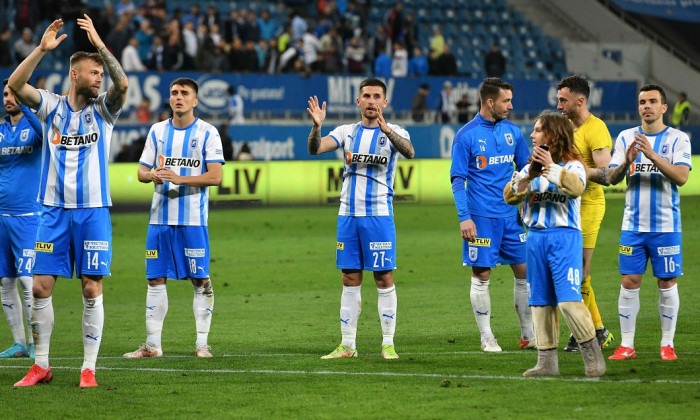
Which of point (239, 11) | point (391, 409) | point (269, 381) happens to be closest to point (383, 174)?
point (269, 381)

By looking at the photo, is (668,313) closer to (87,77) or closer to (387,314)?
(387,314)

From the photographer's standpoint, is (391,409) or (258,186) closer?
(391,409)

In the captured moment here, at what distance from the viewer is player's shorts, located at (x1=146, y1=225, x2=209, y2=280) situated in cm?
943

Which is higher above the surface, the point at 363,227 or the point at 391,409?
the point at 363,227

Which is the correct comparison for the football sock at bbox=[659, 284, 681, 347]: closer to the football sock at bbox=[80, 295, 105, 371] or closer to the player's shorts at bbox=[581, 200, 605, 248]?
the player's shorts at bbox=[581, 200, 605, 248]

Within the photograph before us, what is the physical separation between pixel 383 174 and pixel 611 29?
31.6 metres

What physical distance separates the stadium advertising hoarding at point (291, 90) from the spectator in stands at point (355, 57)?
449 mm

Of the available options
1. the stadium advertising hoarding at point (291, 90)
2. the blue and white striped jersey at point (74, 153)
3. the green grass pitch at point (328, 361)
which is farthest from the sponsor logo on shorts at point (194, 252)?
the stadium advertising hoarding at point (291, 90)

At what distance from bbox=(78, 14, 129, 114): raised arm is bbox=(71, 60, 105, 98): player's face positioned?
0.13 metres

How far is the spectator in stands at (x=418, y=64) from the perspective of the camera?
1254 inches

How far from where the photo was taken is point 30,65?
7.54 m

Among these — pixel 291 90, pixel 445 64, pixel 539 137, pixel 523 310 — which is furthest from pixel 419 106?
pixel 539 137

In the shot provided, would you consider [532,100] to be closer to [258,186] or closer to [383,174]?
[258,186]

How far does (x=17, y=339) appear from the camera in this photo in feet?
32.4
